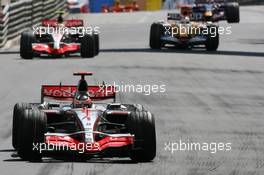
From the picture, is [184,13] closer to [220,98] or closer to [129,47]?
[129,47]

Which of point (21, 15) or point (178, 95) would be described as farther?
point (21, 15)

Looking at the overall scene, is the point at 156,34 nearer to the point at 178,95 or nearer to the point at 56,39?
the point at 56,39

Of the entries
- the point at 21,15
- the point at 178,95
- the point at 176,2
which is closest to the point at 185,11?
the point at 21,15

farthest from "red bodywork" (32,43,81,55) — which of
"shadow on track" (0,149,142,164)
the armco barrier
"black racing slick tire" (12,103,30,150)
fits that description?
the armco barrier

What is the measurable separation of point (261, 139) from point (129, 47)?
1938 cm

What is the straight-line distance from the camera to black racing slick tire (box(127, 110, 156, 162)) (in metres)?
12.6

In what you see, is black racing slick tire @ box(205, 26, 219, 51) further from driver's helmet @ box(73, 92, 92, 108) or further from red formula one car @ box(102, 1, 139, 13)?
red formula one car @ box(102, 1, 139, 13)

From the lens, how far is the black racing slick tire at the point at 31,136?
12.4m

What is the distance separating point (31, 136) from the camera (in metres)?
12.4

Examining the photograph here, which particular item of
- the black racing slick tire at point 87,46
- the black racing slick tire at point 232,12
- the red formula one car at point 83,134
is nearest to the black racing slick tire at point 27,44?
the black racing slick tire at point 87,46

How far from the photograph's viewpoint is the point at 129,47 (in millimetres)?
34094

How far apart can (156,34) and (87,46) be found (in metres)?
3.92

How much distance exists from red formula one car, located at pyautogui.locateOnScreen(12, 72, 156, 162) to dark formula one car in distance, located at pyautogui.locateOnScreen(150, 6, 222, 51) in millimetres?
16889

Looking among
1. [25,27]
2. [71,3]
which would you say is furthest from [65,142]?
[71,3]
